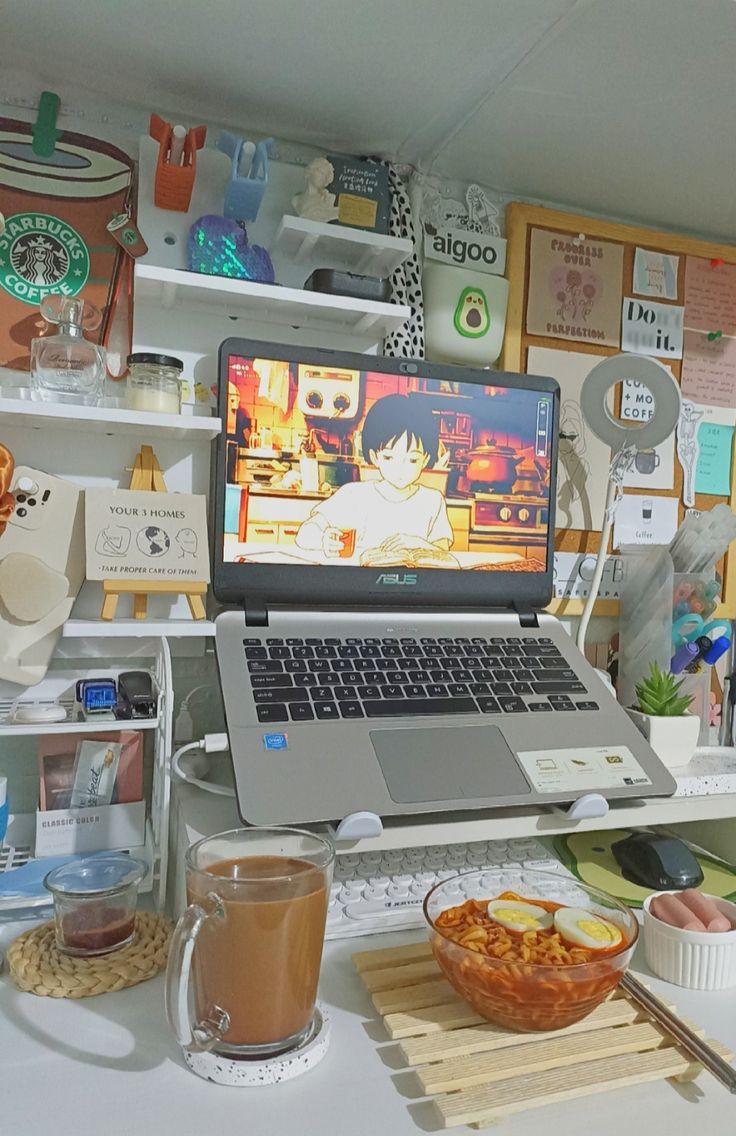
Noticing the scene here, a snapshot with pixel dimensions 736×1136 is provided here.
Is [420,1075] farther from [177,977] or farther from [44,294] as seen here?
[44,294]

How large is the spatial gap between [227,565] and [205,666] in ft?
0.68

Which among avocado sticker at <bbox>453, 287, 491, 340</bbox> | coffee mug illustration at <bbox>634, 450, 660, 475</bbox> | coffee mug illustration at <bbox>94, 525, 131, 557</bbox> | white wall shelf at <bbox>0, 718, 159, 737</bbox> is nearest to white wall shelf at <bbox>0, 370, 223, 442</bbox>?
coffee mug illustration at <bbox>94, 525, 131, 557</bbox>

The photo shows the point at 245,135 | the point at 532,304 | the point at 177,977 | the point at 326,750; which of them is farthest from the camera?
the point at 532,304

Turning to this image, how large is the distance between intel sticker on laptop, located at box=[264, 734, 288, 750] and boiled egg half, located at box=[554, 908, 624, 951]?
0.96ft

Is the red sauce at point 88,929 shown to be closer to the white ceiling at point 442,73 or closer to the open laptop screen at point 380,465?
the open laptop screen at point 380,465

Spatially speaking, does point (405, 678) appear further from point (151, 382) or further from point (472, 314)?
point (472, 314)

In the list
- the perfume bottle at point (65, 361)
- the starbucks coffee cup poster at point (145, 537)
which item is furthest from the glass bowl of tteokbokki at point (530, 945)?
the perfume bottle at point (65, 361)

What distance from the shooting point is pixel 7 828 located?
964mm

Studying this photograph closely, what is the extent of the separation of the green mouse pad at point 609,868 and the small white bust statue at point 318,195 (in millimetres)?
904

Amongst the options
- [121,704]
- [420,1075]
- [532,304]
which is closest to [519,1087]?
[420,1075]

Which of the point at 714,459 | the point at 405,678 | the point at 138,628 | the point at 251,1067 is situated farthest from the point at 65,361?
the point at 714,459

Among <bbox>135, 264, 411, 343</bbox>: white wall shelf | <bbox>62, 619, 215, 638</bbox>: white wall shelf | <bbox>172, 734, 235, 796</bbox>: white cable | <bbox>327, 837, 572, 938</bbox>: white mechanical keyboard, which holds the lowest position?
<bbox>327, 837, 572, 938</bbox>: white mechanical keyboard

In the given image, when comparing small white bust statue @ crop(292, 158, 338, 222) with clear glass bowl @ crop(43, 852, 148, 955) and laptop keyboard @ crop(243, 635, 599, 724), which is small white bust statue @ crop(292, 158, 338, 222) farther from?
clear glass bowl @ crop(43, 852, 148, 955)

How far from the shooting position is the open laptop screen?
0.98 meters
